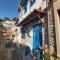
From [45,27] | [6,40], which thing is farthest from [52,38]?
[6,40]

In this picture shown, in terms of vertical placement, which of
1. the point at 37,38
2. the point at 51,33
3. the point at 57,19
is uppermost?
the point at 57,19

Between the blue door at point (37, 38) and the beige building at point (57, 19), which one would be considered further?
the blue door at point (37, 38)

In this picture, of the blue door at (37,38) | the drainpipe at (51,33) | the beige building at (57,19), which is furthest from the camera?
the blue door at (37,38)

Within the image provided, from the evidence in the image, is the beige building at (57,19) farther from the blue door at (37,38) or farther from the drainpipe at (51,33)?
the blue door at (37,38)

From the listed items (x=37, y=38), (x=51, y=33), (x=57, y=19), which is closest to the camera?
(x=57, y=19)

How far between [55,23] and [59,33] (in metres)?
0.48

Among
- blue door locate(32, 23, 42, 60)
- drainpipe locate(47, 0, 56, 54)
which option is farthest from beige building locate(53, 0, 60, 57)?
blue door locate(32, 23, 42, 60)

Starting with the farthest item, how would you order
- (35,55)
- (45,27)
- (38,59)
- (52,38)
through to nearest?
(35,55)
(38,59)
(45,27)
(52,38)

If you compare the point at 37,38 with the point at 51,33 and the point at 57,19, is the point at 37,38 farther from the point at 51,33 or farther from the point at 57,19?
the point at 57,19

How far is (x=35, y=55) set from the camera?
888 cm

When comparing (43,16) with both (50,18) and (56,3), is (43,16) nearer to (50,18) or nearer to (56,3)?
(50,18)

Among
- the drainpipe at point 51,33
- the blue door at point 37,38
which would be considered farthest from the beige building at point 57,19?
the blue door at point 37,38

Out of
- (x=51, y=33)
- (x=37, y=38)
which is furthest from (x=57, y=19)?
(x=37, y=38)

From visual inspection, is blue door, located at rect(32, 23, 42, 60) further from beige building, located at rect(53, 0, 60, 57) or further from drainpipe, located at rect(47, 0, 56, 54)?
beige building, located at rect(53, 0, 60, 57)
